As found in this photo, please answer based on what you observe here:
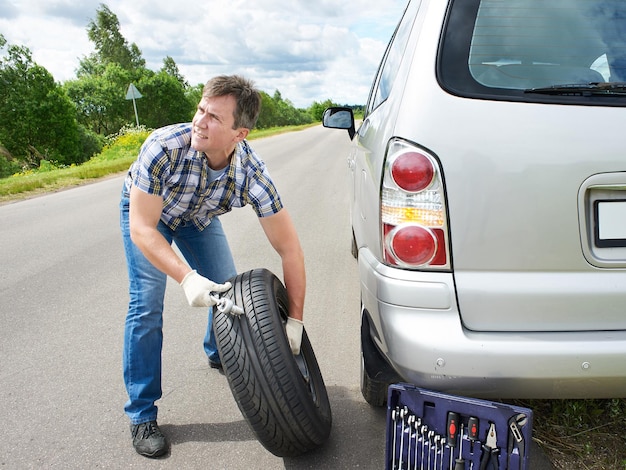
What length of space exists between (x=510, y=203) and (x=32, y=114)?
48819mm

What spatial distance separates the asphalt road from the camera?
2.24m

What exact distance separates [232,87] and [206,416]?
5.17 ft

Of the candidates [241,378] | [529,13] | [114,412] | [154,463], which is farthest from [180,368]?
[529,13]

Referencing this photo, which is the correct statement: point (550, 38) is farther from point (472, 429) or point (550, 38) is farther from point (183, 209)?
point (183, 209)

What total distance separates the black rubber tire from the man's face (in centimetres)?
61

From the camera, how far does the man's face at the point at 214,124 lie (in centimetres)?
212

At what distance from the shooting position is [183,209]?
2408 mm

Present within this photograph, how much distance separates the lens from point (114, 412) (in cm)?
256

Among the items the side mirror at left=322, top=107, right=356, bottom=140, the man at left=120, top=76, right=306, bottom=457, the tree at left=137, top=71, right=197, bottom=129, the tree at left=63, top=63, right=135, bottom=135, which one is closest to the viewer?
the man at left=120, top=76, right=306, bottom=457

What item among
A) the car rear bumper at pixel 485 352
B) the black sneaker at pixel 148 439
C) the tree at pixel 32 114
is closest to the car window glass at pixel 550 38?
the car rear bumper at pixel 485 352

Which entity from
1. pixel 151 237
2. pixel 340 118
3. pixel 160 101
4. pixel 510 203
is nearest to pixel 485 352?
pixel 510 203

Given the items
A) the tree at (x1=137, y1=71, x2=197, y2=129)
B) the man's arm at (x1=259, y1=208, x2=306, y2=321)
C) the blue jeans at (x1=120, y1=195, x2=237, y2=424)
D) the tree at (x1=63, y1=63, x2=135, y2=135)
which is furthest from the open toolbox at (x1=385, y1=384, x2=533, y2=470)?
the tree at (x1=137, y1=71, x2=197, y2=129)

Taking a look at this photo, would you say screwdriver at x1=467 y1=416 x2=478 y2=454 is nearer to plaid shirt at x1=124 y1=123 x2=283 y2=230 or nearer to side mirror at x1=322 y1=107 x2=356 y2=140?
plaid shirt at x1=124 y1=123 x2=283 y2=230

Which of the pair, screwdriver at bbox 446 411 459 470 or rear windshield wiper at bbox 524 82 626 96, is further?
screwdriver at bbox 446 411 459 470
